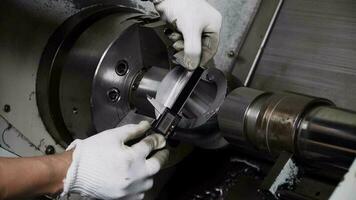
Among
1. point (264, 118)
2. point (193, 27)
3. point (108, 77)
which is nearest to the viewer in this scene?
point (264, 118)

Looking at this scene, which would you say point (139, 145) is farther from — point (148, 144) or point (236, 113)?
point (236, 113)

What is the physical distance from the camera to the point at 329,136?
0.82 meters

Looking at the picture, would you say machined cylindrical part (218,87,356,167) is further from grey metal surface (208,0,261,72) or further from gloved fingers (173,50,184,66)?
grey metal surface (208,0,261,72)

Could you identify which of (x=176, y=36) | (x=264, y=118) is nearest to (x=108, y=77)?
(x=176, y=36)

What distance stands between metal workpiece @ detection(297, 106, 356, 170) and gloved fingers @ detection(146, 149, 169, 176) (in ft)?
0.93

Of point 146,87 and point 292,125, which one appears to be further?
point 146,87

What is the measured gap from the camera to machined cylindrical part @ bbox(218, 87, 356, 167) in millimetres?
815

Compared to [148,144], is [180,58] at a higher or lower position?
higher

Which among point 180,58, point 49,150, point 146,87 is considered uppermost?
A: point 180,58

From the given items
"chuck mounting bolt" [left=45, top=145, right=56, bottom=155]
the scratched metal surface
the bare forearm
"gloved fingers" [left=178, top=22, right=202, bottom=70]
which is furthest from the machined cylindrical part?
"chuck mounting bolt" [left=45, top=145, right=56, bottom=155]

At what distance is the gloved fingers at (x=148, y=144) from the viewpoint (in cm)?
89

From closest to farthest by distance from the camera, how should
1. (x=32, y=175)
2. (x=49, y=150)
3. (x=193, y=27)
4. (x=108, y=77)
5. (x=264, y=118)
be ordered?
(x=32, y=175), (x=264, y=118), (x=193, y=27), (x=108, y=77), (x=49, y=150)

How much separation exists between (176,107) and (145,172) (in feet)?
0.50

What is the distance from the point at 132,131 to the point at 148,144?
0.04 m
